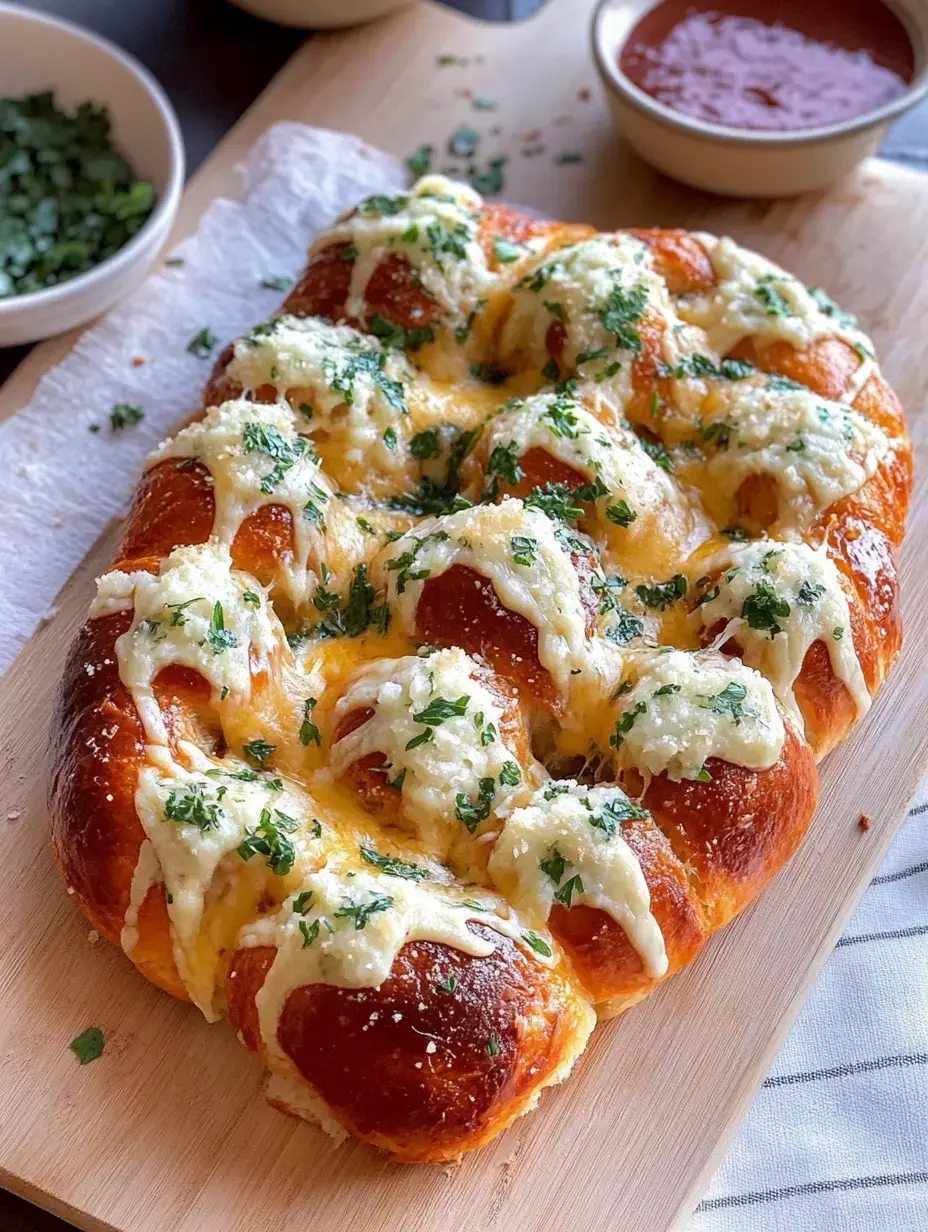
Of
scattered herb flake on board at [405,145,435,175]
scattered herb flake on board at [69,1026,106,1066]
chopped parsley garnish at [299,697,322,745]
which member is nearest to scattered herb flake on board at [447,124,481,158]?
scattered herb flake on board at [405,145,435,175]

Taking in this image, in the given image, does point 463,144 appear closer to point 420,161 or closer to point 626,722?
point 420,161

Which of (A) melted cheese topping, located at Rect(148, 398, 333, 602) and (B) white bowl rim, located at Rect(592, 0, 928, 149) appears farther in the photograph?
(B) white bowl rim, located at Rect(592, 0, 928, 149)

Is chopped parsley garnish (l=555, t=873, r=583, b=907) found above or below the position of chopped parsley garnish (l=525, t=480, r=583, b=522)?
below


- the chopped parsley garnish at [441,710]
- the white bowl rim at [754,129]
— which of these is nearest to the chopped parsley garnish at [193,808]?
the chopped parsley garnish at [441,710]

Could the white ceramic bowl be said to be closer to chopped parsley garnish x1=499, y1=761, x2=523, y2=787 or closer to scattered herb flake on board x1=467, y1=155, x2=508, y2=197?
scattered herb flake on board x1=467, y1=155, x2=508, y2=197

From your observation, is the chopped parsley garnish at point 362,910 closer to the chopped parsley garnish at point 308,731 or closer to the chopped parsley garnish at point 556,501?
the chopped parsley garnish at point 308,731

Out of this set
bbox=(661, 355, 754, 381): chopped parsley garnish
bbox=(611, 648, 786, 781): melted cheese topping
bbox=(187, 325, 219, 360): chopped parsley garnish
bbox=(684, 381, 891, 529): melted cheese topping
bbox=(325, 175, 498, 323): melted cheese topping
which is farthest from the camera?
bbox=(187, 325, 219, 360): chopped parsley garnish

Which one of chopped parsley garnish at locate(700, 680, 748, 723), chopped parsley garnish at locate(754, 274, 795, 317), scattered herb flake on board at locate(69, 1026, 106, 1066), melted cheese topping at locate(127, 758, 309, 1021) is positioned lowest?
scattered herb flake on board at locate(69, 1026, 106, 1066)
